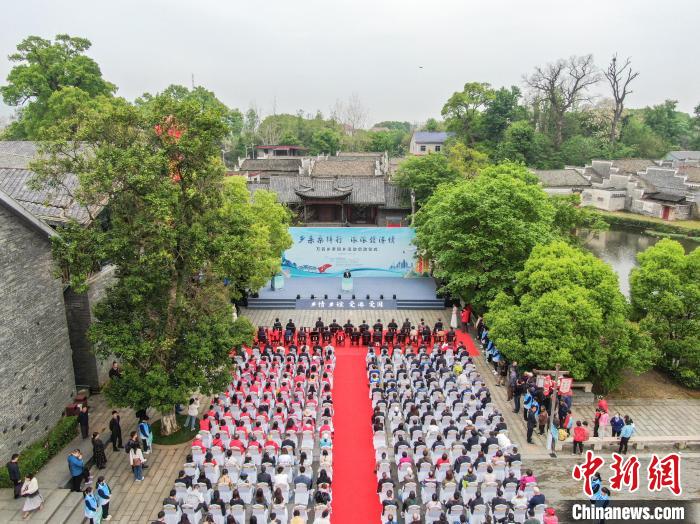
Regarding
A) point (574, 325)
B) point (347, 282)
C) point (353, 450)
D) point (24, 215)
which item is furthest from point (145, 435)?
point (347, 282)

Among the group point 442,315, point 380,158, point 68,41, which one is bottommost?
point 442,315

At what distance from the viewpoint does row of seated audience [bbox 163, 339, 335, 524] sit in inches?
359

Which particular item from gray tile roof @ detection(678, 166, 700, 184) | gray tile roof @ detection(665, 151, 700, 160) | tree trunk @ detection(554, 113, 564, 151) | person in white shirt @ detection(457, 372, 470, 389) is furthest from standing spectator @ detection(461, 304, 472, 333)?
gray tile roof @ detection(665, 151, 700, 160)

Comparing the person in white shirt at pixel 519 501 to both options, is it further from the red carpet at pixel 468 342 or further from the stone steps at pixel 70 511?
the red carpet at pixel 468 342

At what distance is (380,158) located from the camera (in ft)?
178

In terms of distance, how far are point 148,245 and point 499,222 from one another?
12.3m

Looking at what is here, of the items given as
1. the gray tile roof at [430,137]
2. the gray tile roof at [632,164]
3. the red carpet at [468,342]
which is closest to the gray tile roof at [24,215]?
the red carpet at [468,342]

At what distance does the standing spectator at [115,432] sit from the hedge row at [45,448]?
1.04 m

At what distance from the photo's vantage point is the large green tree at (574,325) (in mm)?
14211

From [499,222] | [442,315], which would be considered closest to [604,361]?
[499,222]

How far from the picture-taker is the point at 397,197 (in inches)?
1390

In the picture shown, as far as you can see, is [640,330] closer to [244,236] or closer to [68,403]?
[244,236]

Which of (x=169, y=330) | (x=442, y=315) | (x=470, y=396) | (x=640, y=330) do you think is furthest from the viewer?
(x=442, y=315)

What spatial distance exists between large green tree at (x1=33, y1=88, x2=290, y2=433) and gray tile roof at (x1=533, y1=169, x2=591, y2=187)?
147ft
